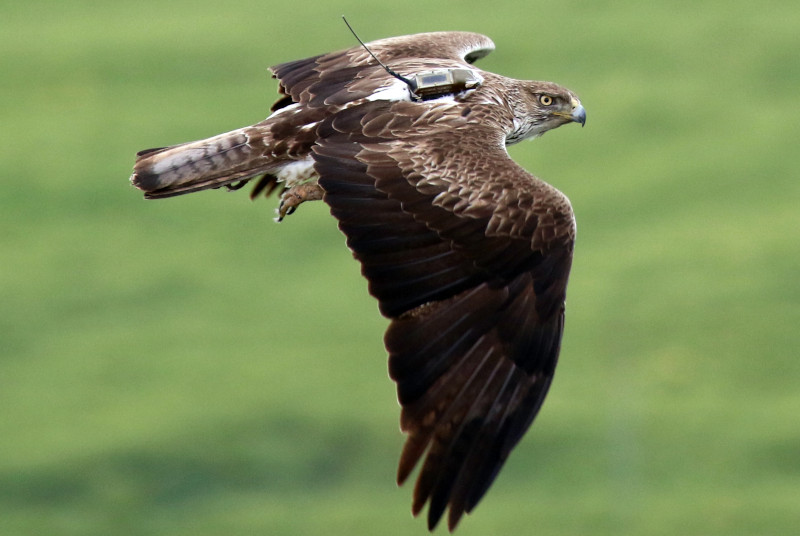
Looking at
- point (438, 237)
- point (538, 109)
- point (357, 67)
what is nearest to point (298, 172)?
point (357, 67)

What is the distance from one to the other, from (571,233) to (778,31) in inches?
1672

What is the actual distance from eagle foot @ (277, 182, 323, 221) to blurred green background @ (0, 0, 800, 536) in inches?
929

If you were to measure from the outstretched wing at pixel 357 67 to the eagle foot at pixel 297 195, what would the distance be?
0.61 metres

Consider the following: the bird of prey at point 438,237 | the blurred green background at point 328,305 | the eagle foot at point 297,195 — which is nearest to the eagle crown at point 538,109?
the bird of prey at point 438,237

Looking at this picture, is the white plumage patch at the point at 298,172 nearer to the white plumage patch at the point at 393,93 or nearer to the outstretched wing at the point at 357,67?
the outstretched wing at the point at 357,67

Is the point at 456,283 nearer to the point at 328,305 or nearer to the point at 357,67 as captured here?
the point at 357,67

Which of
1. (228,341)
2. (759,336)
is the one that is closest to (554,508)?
(759,336)

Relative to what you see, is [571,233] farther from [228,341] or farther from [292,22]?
[292,22]

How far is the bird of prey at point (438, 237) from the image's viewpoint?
32.5 feet

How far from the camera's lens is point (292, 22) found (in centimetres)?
5344

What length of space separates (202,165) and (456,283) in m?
2.28

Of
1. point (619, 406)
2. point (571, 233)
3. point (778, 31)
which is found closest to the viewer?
point (571, 233)

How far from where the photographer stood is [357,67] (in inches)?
501

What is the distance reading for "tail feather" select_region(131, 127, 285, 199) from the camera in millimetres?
11492
